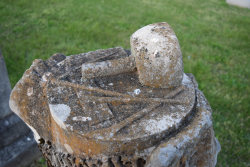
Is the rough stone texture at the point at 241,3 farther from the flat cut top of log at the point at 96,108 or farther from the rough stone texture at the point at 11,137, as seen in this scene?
the rough stone texture at the point at 11,137

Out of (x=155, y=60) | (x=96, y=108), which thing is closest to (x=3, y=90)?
(x=96, y=108)

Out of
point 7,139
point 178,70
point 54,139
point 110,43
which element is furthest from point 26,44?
point 178,70

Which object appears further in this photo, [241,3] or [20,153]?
[241,3]

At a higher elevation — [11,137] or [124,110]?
[124,110]

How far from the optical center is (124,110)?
4.47 ft

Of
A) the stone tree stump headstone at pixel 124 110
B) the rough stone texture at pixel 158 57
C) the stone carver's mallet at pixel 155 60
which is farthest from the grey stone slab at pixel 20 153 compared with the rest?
the rough stone texture at pixel 158 57

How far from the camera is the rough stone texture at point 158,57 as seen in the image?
1390 mm

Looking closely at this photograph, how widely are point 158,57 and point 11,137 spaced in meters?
1.93

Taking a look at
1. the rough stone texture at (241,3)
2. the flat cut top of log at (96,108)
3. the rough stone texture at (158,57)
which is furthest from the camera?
the rough stone texture at (241,3)

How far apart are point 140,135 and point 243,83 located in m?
2.94

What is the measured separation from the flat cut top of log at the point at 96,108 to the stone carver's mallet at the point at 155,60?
Answer: 0.05m

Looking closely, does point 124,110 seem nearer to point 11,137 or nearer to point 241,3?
point 11,137

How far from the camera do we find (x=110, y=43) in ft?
14.3

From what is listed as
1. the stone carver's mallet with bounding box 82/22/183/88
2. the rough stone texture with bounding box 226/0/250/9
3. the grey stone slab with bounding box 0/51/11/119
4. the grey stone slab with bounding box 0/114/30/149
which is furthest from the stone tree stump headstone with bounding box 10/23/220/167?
the rough stone texture with bounding box 226/0/250/9
